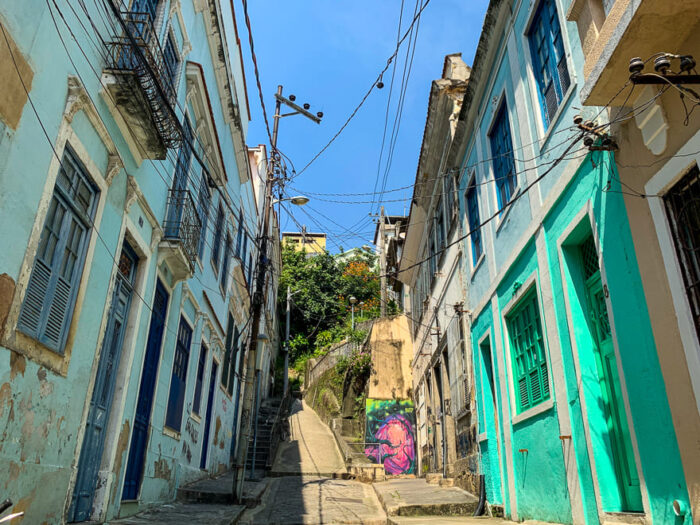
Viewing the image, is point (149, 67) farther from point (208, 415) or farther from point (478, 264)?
point (208, 415)

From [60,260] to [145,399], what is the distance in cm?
363

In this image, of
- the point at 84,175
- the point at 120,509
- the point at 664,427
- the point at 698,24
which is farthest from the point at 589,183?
the point at 120,509

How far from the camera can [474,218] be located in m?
10.7

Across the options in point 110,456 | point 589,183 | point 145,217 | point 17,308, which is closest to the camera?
point 17,308

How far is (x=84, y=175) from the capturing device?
18.9 ft

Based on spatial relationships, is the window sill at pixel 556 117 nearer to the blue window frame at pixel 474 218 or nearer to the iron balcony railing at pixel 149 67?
the blue window frame at pixel 474 218

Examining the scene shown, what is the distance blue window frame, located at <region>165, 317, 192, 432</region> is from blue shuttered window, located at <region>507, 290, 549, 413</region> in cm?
606

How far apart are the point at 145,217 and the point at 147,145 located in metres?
1.25

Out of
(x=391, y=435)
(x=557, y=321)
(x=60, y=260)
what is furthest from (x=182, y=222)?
(x=391, y=435)

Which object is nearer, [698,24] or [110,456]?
[698,24]

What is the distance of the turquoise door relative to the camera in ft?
17.1

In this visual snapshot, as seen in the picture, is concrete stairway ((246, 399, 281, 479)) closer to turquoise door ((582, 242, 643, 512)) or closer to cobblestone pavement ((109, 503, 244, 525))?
cobblestone pavement ((109, 503, 244, 525))

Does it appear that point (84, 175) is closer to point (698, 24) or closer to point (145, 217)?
point (145, 217)

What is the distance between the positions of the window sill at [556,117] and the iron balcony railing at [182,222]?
5539 mm
